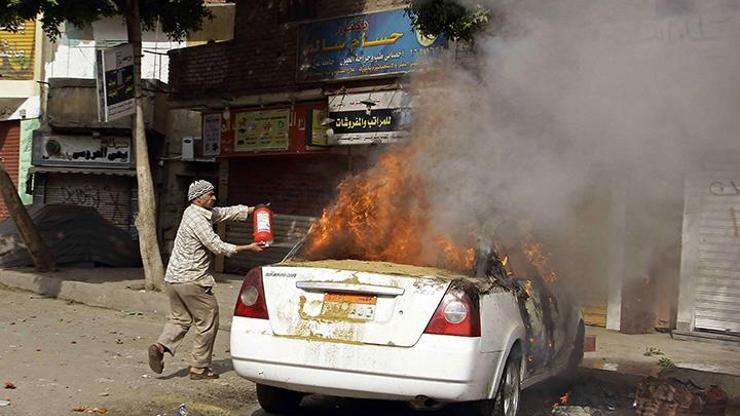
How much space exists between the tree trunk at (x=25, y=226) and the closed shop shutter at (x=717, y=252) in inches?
386

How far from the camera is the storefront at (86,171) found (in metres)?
19.7

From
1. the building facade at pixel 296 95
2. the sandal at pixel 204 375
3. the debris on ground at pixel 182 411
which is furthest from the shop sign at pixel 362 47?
the debris on ground at pixel 182 411

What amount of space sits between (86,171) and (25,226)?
717 centimetres

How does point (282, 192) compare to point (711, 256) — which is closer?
point (711, 256)

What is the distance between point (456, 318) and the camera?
14.9 ft

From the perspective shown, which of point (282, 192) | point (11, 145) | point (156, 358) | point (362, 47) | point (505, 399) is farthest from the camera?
point (11, 145)

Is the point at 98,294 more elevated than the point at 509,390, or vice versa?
the point at 509,390

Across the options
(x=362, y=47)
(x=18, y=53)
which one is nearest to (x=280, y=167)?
(x=362, y=47)

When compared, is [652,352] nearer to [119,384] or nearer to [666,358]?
[666,358]

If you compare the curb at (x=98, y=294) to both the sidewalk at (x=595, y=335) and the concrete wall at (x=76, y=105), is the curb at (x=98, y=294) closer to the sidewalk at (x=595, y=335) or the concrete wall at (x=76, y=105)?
the sidewalk at (x=595, y=335)

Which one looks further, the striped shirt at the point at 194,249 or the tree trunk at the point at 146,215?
the tree trunk at the point at 146,215

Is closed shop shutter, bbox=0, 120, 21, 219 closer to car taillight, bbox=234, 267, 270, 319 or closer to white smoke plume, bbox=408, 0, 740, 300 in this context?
white smoke plume, bbox=408, 0, 740, 300

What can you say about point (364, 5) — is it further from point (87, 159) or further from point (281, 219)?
point (87, 159)

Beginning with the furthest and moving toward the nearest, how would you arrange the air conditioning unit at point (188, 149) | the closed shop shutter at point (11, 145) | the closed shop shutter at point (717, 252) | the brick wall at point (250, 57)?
the closed shop shutter at point (11, 145) → the air conditioning unit at point (188, 149) → the brick wall at point (250, 57) → the closed shop shutter at point (717, 252)
